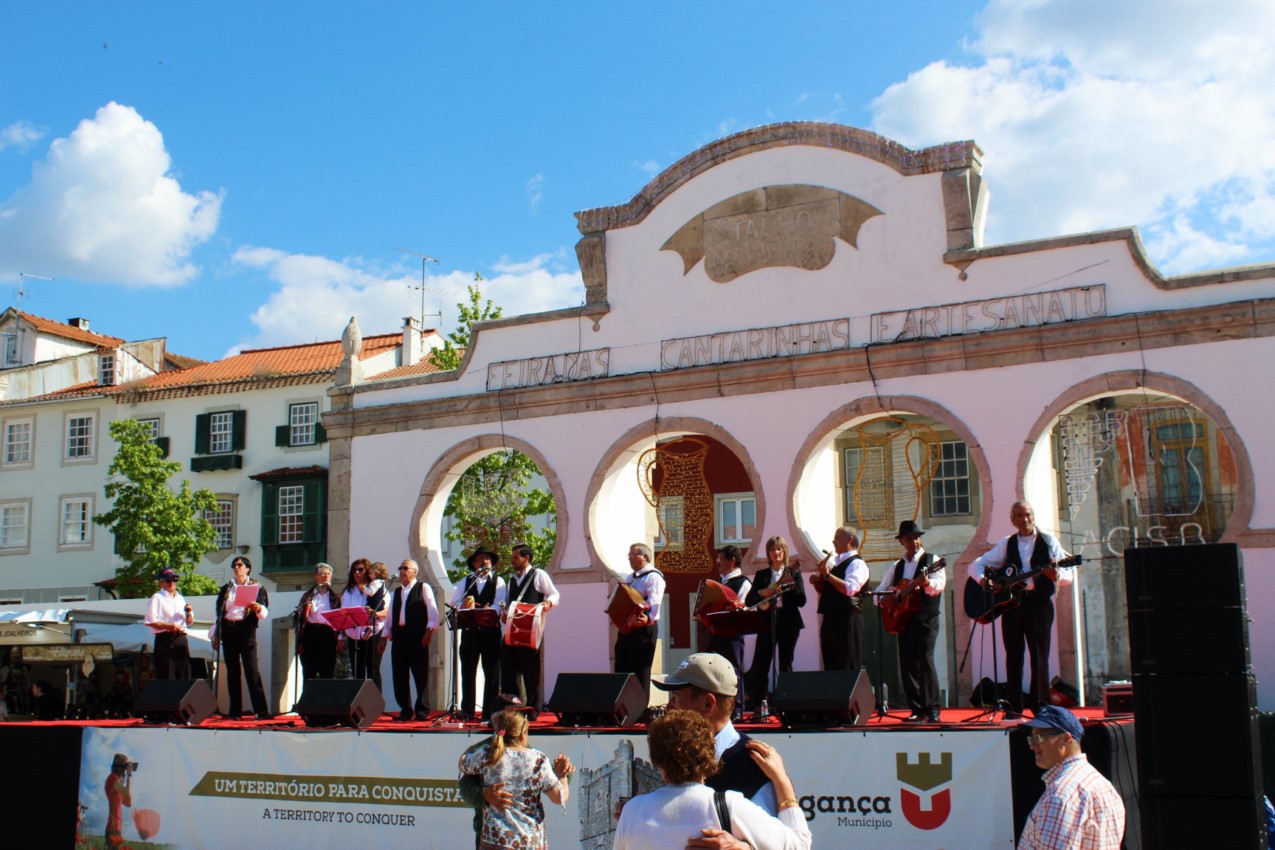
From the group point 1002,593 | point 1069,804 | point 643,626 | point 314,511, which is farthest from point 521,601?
point 314,511

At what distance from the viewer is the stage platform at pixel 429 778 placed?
8984 millimetres

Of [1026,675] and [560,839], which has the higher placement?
[1026,675]

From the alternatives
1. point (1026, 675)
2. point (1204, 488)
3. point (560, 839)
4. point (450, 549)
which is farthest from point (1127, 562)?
point (450, 549)

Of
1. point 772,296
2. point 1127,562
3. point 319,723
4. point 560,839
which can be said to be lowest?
point 560,839

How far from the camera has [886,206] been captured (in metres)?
14.9

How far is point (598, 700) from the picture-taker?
35.6 feet

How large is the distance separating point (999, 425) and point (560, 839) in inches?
245

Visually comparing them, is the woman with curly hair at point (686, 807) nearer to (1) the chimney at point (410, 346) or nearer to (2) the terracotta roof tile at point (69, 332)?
(1) the chimney at point (410, 346)

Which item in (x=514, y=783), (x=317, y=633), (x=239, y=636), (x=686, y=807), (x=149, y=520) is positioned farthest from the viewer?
(x=149, y=520)

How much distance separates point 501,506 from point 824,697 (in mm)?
17848

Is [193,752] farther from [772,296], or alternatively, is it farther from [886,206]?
[886,206]

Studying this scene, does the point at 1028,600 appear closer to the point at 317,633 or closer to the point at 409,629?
the point at 409,629

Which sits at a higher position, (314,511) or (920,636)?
(314,511)

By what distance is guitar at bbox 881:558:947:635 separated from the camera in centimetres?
1074
